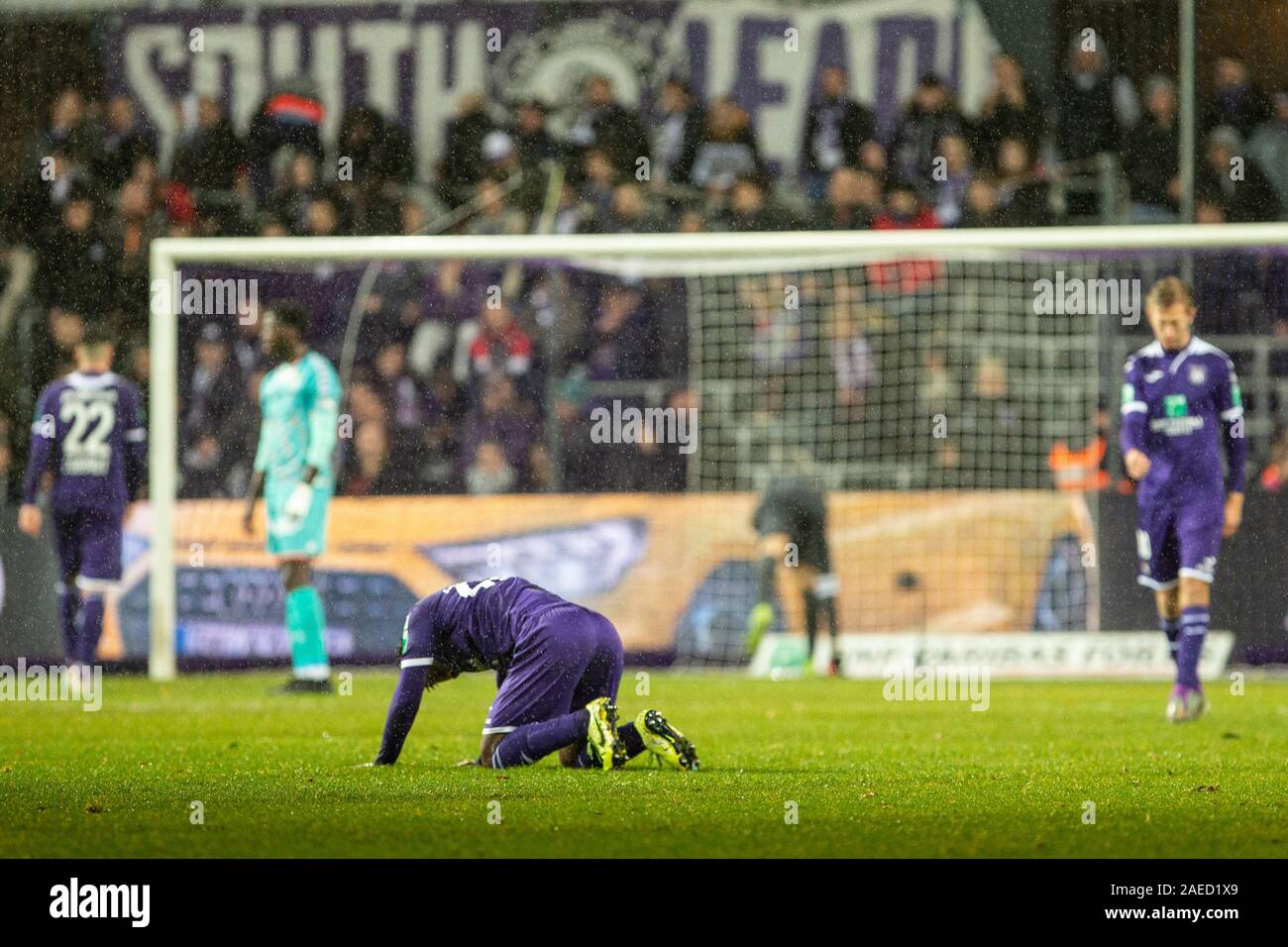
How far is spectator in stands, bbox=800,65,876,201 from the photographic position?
1742 centimetres

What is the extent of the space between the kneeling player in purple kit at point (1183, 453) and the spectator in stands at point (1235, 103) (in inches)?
262

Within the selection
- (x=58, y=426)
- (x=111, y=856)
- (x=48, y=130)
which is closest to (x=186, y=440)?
(x=58, y=426)

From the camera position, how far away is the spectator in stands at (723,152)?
17438 mm

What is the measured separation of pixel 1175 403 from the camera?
1082cm

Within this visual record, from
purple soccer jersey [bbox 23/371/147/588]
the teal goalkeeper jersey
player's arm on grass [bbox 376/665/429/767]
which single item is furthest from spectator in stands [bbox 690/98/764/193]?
player's arm on grass [bbox 376/665/429/767]

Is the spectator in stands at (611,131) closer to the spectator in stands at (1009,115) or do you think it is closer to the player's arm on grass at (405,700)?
the spectator in stands at (1009,115)

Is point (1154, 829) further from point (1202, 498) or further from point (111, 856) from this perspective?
point (1202, 498)

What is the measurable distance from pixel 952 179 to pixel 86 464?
7423mm

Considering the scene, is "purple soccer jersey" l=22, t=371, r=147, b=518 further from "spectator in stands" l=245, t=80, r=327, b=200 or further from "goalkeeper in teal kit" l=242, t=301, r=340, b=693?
"spectator in stands" l=245, t=80, r=327, b=200

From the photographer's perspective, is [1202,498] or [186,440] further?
[186,440]

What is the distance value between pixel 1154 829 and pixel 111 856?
315 cm

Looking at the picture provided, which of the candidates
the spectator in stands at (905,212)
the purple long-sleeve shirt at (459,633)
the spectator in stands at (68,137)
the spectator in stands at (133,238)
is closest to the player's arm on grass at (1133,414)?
the purple long-sleeve shirt at (459,633)

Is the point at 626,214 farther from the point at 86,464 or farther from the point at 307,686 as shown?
the point at 307,686

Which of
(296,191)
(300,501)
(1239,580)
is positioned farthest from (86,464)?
(1239,580)
